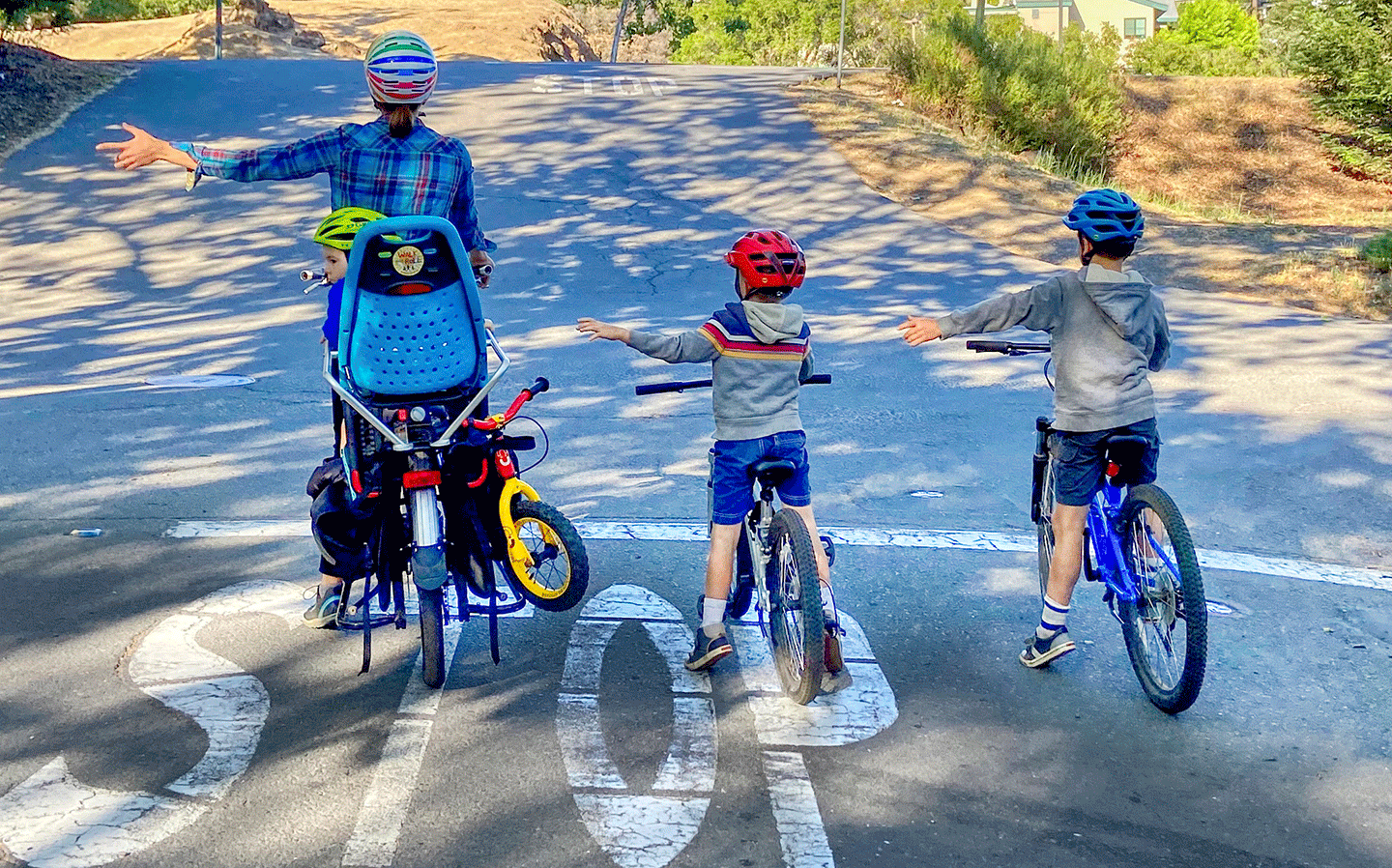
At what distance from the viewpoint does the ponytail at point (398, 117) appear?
17.1 ft

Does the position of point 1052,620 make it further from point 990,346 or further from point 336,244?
point 336,244

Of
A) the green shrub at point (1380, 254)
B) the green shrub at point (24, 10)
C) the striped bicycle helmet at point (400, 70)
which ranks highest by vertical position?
the green shrub at point (24, 10)

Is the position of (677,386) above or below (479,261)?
below

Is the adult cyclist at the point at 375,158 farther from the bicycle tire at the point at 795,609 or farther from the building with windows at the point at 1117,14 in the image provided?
the building with windows at the point at 1117,14

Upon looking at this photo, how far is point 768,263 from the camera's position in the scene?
496 centimetres

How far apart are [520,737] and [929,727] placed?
4.45 ft

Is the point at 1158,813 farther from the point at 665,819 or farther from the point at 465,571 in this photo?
the point at 465,571

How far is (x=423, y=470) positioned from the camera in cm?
478

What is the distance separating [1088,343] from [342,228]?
270 centimetres

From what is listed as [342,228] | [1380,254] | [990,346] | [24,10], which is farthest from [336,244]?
[24,10]

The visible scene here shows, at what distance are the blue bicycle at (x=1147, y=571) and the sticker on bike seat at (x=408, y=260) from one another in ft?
6.59

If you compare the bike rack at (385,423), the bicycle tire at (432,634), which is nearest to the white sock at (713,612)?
the bicycle tire at (432,634)

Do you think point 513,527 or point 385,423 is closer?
point 385,423

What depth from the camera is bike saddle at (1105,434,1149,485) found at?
508cm
